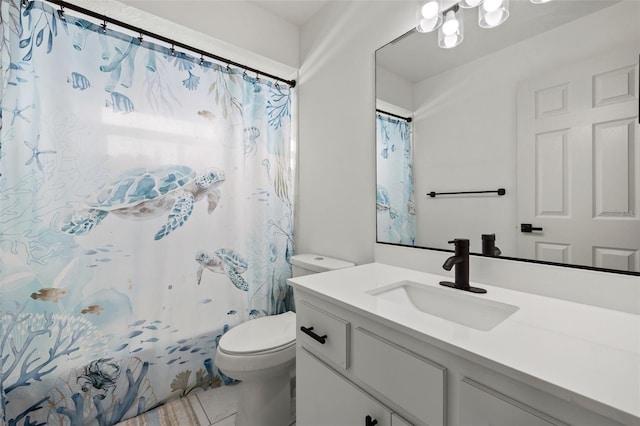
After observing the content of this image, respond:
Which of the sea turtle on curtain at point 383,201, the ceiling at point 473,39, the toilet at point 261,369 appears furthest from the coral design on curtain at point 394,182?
the toilet at point 261,369

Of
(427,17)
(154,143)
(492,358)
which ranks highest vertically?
(427,17)

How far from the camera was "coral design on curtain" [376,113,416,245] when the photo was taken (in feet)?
4.55

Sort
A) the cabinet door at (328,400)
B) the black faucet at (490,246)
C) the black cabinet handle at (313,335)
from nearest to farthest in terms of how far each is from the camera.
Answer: the cabinet door at (328,400) → the black cabinet handle at (313,335) → the black faucet at (490,246)

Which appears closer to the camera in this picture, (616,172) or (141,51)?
(616,172)

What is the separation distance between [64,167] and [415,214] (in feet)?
5.49

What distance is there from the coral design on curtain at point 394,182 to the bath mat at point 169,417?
A: 138cm

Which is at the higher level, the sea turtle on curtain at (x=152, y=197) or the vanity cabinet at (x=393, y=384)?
the sea turtle on curtain at (x=152, y=197)

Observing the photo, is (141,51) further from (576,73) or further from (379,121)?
(576,73)

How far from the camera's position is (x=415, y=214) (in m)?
1.35

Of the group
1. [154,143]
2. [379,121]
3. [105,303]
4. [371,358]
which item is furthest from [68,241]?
[379,121]

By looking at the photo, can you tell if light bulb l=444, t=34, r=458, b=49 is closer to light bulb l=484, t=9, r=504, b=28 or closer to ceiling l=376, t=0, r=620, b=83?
ceiling l=376, t=0, r=620, b=83

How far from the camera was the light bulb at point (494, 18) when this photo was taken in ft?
3.50

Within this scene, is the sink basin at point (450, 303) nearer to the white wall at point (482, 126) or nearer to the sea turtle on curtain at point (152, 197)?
the white wall at point (482, 126)

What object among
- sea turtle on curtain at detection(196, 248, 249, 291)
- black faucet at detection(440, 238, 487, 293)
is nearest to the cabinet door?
black faucet at detection(440, 238, 487, 293)
